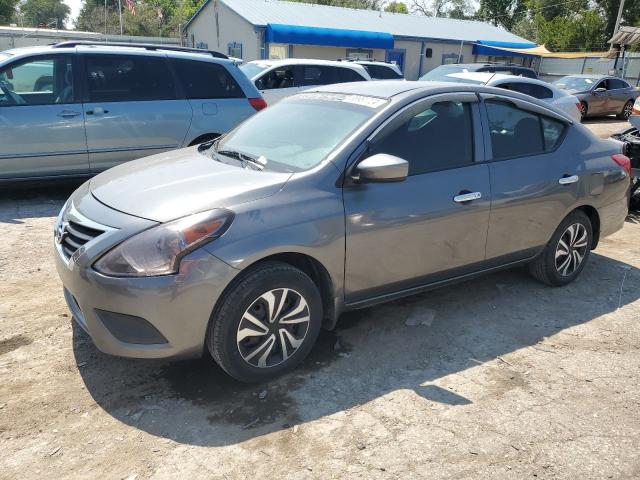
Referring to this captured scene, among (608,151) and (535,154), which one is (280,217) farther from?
(608,151)

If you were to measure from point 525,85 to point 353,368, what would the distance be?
896 cm

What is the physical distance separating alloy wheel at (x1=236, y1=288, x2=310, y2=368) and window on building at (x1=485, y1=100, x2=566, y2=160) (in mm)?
1976

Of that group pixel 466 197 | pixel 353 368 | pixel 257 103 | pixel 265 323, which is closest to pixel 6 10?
pixel 257 103

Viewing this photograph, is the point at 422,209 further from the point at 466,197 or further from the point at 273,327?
the point at 273,327

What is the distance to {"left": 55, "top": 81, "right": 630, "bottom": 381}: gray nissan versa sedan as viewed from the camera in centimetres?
287

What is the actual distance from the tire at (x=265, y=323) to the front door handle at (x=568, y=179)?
2.40 m

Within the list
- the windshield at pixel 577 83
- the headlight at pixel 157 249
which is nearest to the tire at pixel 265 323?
the headlight at pixel 157 249

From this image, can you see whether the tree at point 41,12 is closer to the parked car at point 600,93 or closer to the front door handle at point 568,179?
the parked car at point 600,93

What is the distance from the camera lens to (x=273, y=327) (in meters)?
3.16

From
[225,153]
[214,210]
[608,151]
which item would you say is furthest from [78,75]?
[608,151]

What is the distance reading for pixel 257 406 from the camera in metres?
3.03

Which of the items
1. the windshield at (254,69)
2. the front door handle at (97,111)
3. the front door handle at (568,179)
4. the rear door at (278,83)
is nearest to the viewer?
the front door handle at (568,179)

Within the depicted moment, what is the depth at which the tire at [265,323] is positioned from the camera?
2961 millimetres

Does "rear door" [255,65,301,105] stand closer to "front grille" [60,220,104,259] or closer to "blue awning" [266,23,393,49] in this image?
"front grille" [60,220,104,259]
